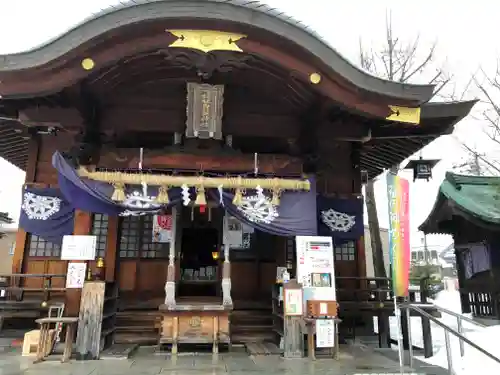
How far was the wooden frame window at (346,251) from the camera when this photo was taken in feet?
33.6

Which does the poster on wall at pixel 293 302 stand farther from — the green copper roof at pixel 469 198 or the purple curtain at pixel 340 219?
the green copper roof at pixel 469 198

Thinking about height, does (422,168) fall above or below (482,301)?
above

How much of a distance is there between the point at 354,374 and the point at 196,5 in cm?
627

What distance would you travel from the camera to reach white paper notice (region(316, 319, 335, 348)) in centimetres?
718

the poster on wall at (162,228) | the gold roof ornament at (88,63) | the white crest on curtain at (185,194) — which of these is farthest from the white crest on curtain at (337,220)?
the gold roof ornament at (88,63)

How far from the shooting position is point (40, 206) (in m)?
8.92

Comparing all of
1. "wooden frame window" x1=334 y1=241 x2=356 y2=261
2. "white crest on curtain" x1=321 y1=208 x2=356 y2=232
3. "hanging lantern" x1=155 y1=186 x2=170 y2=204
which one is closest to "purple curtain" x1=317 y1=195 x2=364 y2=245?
"white crest on curtain" x1=321 y1=208 x2=356 y2=232

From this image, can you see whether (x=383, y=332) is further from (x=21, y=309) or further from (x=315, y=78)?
(x=21, y=309)

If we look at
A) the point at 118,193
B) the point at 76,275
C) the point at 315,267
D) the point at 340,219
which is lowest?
the point at 76,275

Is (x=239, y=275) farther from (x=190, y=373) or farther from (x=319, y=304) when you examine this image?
(x=190, y=373)

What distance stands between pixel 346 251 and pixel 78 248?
20.9 ft

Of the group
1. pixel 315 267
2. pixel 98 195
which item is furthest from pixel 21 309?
pixel 315 267

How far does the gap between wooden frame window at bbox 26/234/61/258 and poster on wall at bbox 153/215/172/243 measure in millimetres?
2549

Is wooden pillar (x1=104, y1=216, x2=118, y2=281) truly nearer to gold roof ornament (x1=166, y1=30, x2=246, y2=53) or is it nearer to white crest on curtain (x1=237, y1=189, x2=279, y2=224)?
white crest on curtain (x1=237, y1=189, x2=279, y2=224)
